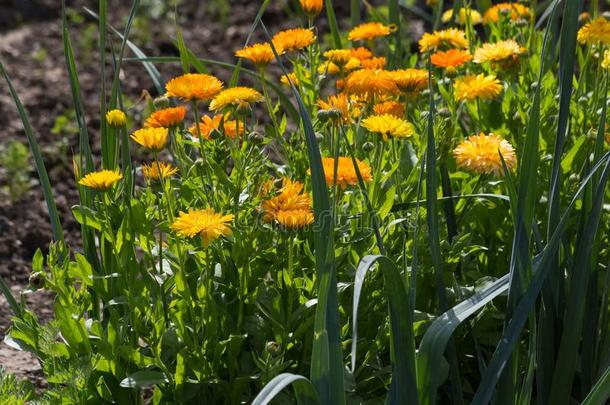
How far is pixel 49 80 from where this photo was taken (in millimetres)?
4488

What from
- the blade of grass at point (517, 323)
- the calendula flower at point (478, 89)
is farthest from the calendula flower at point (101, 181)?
the calendula flower at point (478, 89)

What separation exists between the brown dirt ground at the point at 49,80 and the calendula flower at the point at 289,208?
985 mm

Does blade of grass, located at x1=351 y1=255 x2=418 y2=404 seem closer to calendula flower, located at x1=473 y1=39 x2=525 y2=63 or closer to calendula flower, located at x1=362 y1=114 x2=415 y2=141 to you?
calendula flower, located at x1=362 y1=114 x2=415 y2=141

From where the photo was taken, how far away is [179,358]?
1738 millimetres

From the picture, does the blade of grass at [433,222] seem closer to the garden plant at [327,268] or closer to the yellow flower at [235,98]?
the garden plant at [327,268]

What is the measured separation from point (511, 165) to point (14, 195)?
6.89ft

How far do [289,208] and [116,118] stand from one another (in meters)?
0.40

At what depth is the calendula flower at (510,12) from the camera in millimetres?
2803

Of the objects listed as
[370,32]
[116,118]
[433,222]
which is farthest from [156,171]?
[370,32]

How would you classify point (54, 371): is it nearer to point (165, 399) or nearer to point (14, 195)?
point (165, 399)

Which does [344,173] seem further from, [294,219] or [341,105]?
[341,105]

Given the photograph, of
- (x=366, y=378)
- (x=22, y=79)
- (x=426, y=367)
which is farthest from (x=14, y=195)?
(x=426, y=367)

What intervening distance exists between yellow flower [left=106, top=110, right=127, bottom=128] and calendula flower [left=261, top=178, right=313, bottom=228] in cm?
33

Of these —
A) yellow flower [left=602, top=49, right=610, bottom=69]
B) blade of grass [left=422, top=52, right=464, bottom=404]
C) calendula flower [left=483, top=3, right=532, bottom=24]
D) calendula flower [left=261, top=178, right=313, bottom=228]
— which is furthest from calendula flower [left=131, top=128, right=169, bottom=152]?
calendula flower [left=483, top=3, right=532, bottom=24]
